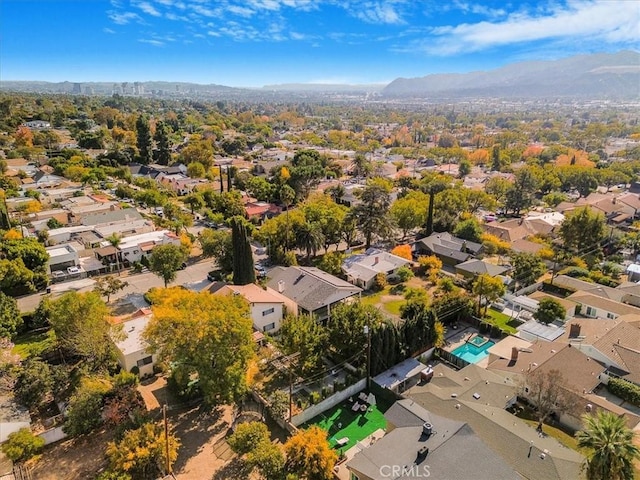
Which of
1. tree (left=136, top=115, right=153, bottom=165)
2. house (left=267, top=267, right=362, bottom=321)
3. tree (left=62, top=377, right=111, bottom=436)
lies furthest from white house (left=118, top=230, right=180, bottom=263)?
tree (left=136, top=115, right=153, bottom=165)

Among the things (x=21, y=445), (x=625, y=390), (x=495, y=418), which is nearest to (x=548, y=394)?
(x=495, y=418)

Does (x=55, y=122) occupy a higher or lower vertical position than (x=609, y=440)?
higher

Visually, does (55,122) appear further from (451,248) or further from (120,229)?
(451,248)

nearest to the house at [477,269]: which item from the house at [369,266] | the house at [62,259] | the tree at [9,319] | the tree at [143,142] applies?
the house at [369,266]

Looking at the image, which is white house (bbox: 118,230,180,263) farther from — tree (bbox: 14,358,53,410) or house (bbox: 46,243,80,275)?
tree (bbox: 14,358,53,410)

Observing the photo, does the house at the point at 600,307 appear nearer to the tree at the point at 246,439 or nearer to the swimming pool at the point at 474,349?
the swimming pool at the point at 474,349

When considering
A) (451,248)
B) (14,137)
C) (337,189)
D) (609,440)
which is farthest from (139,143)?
(609,440)
